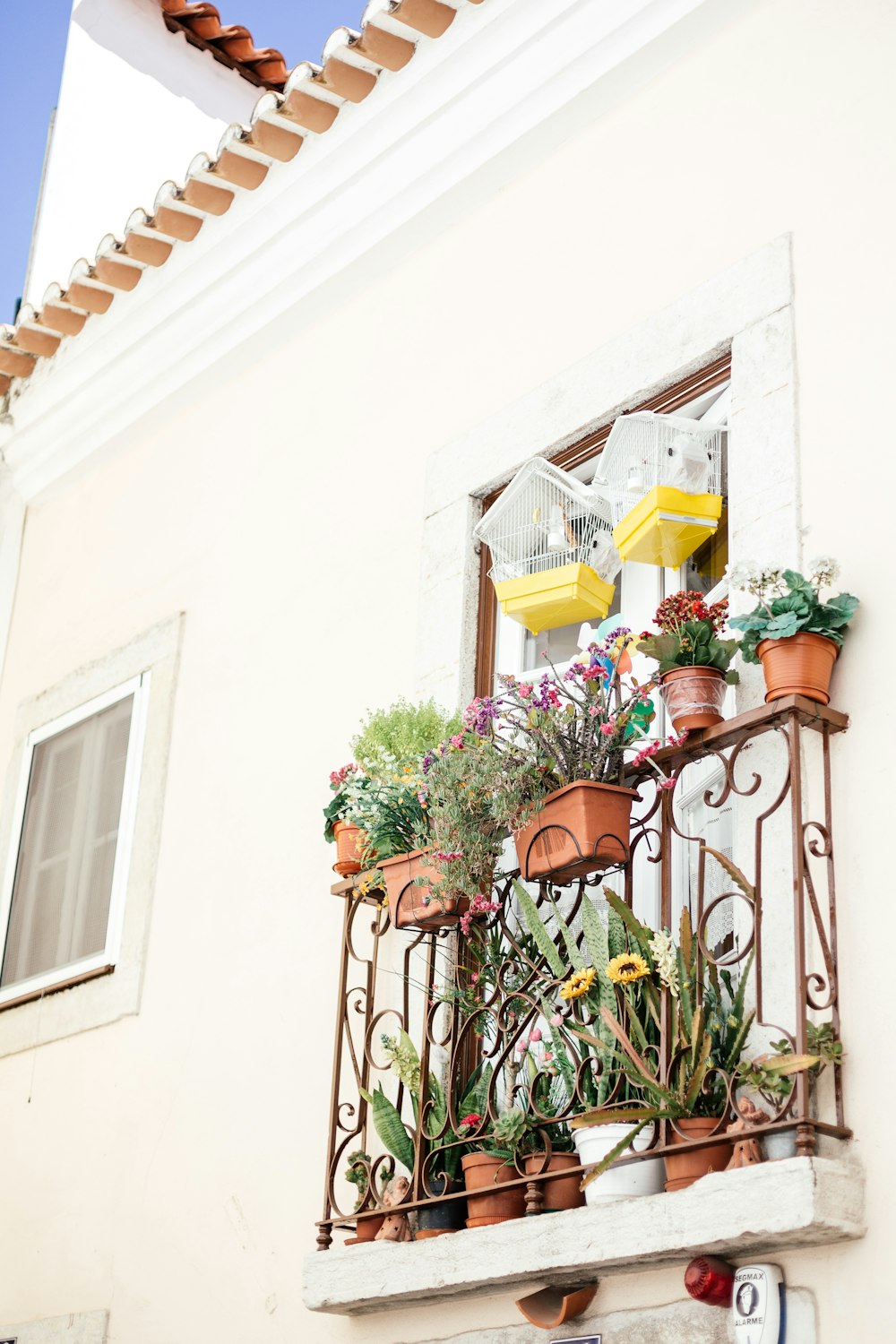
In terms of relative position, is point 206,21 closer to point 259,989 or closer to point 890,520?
point 259,989

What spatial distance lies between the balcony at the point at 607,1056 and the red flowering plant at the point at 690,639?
170 mm

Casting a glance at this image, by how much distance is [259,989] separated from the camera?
4809 millimetres

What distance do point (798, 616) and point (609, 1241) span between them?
1.31 metres

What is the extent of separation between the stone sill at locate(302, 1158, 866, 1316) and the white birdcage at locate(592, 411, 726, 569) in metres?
1.64

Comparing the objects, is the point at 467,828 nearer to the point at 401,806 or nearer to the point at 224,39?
the point at 401,806

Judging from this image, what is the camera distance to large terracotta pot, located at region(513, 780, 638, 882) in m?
3.61

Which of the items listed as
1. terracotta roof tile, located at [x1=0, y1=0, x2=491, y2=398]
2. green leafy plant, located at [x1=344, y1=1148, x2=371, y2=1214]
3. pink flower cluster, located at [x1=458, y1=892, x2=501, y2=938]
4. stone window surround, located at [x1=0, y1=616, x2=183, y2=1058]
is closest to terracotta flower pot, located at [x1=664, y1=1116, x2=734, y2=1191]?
pink flower cluster, located at [x1=458, y1=892, x2=501, y2=938]

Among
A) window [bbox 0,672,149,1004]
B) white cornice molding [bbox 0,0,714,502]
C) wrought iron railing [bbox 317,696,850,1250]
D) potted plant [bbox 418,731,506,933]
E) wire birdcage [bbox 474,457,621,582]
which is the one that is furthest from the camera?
window [bbox 0,672,149,1004]

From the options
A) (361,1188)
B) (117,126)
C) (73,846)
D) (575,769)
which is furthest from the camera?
(117,126)

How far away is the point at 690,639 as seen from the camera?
363cm

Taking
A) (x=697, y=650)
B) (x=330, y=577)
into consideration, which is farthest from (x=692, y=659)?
(x=330, y=577)

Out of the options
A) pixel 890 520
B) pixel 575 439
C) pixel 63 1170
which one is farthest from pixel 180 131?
pixel 890 520

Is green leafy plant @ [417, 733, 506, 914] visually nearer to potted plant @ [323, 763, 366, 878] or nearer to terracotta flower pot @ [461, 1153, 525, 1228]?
potted plant @ [323, 763, 366, 878]

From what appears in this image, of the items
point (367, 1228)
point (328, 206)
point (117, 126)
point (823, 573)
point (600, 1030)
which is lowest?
point (367, 1228)
